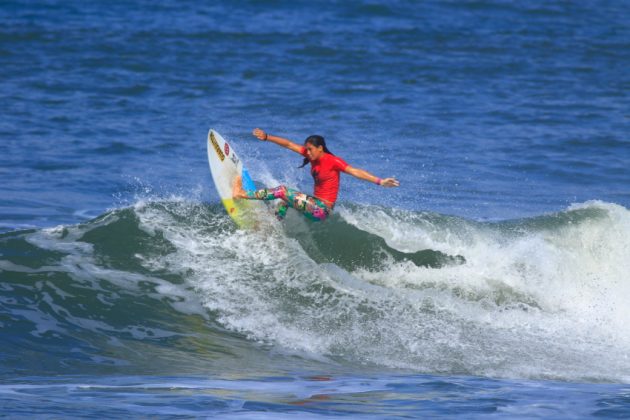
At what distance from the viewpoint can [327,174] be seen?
36.3 ft

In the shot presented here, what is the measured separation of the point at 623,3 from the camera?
3716 centimetres

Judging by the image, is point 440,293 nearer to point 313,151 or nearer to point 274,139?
point 313,151

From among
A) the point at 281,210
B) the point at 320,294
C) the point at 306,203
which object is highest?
the point at 306,203

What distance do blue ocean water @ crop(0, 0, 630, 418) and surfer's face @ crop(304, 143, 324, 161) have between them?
1260mm

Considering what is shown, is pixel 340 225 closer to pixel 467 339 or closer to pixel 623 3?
pixel 467 339

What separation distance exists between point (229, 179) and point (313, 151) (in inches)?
61.3

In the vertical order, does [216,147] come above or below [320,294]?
above

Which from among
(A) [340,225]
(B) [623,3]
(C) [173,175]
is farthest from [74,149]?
(B) [623,3]

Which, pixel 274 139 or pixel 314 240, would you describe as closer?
pixel 274 139

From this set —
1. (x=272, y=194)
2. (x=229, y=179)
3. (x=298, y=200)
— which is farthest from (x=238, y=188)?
(x=298, y=200)

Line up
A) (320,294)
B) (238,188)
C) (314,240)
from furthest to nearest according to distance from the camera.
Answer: (314,240), (238,188), (320,294)

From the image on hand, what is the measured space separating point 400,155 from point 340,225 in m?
6.25

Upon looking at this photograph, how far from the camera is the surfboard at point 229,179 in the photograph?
38.6ft

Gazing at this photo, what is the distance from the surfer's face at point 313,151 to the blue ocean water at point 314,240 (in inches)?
49.6
